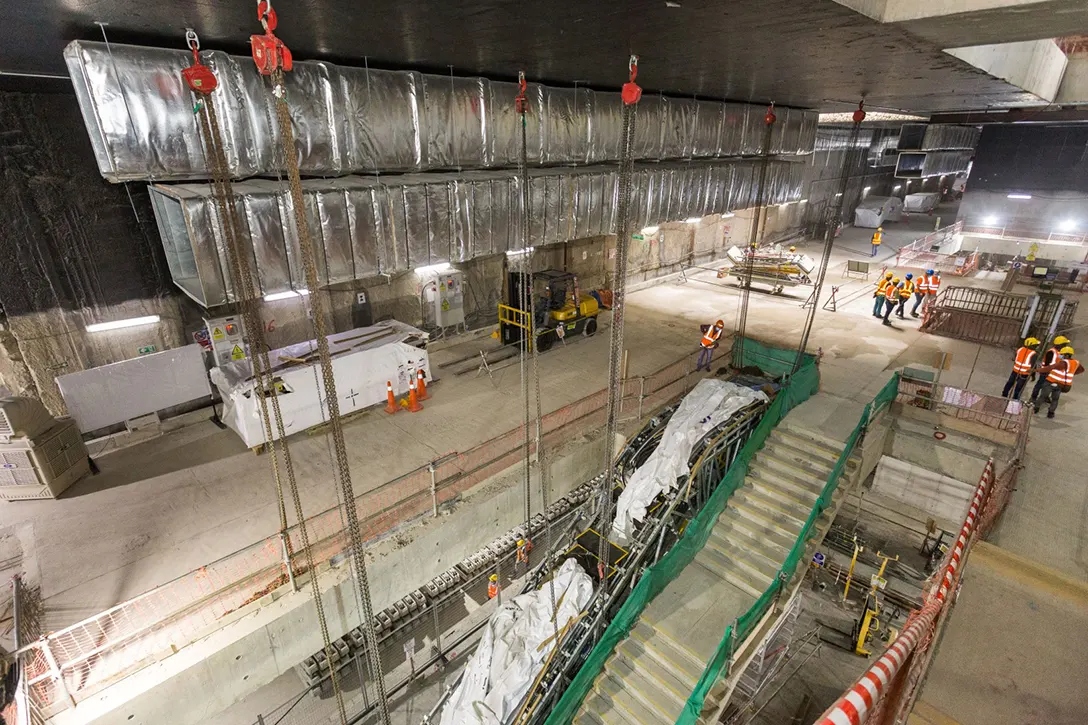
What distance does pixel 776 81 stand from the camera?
12070mm

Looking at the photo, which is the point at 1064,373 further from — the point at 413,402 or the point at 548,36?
the point at 413,402

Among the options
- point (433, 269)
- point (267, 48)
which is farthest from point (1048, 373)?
point (267, 48)

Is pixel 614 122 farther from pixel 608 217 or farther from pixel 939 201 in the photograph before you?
pixel 939 201

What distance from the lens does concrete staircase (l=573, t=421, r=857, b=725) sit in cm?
770

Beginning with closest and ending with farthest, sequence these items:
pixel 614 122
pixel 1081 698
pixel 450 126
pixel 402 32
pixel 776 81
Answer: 1. pixel 1081 698
2. pixel 402 32
3. pixel 450 126
4. pixel 776 81
5. pixel 614 122

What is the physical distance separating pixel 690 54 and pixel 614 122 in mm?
6148

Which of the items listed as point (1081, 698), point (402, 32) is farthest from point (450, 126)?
point (1081, 698)

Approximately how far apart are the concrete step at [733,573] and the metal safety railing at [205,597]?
413cm

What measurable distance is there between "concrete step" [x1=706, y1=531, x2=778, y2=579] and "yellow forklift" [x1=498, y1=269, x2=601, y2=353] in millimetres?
7472

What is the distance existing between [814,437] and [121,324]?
14.4 meters

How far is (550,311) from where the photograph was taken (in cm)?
1529

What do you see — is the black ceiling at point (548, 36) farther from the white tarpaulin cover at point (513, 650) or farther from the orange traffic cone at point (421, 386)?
the white tarpaulin cover at point (513, 650)

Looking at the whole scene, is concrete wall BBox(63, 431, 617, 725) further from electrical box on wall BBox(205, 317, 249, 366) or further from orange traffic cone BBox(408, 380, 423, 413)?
electrical box on wall BBox(205, 317, 249, 366)

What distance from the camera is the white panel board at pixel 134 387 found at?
9.80 meters
